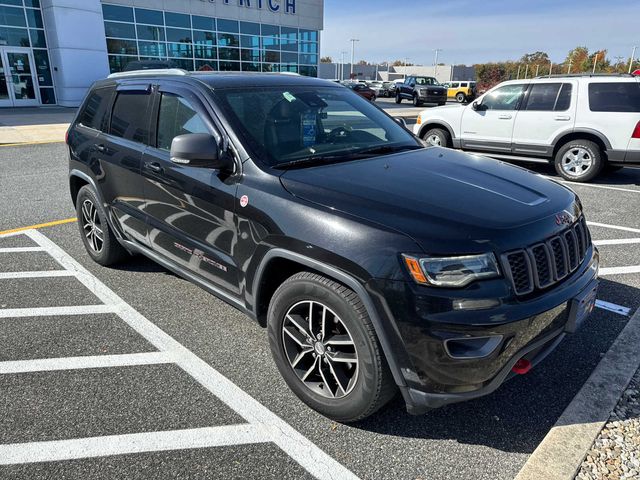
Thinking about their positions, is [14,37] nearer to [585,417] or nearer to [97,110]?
[97,110]

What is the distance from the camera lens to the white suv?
8.28m

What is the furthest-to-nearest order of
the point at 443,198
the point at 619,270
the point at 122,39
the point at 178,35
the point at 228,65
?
the point at 228,65 < the point at 178,35 < the point at 122,39 < the point at 619,270 < the point at 443,198

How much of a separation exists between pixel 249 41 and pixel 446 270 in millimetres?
31105

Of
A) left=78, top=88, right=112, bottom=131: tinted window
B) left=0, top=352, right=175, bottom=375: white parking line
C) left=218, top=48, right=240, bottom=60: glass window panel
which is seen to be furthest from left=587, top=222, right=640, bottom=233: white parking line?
left=218, top=48, right=240, bottom=60: glass window panel

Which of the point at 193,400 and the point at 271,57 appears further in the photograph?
the point at 271,57

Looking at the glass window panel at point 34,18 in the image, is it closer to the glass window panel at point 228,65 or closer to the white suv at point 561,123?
the glass window panel at point 228,65

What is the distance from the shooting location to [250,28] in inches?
1187

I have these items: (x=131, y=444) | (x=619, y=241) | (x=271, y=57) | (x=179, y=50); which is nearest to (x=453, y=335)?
(x=131, y=444)

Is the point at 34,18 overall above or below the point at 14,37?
above

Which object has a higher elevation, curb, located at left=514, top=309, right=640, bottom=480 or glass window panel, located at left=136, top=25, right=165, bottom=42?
glass window panel, located at left=136, top=25, right=165, bottom=42

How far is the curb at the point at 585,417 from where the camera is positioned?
2.31 metres

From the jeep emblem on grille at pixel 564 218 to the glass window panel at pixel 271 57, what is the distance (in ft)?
103

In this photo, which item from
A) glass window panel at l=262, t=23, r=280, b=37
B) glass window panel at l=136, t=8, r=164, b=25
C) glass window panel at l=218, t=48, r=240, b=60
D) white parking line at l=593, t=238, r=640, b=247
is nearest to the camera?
white parking line at l=593, t=238, r=640, b=247

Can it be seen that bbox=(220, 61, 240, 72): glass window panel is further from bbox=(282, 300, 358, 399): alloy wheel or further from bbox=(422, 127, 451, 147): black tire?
bbox=(282, 300, 358, 399): alloy wheel
